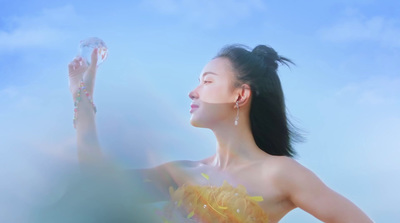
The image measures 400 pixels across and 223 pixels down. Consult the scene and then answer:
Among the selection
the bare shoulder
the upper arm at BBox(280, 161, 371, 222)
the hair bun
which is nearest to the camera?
A: the upper arm at BBox(280, 161, 371, 222)

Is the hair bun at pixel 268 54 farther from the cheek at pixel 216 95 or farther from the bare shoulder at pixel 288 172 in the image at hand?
the bare shoulder at pixel 288 172

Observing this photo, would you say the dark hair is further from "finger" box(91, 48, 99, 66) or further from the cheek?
"finger" box(91, 48, 99, 66)

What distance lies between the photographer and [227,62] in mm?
3229

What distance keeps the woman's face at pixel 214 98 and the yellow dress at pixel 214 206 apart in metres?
0.31

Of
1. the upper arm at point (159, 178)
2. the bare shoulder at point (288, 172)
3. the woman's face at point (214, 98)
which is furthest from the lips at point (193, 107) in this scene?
the bare shoulder at point (288, 172)

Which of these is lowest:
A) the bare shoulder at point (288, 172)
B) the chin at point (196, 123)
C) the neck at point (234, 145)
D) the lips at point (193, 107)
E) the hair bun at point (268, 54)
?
the bare shoulder at point (288, 172)

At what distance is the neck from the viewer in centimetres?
308

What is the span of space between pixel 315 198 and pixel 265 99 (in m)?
0.67

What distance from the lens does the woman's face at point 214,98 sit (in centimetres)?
307

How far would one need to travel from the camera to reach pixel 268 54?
10.7 feet

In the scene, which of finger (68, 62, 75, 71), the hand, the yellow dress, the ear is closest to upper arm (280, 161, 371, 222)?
the yellow dress

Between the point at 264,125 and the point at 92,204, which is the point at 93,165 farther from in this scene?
the point at 264,125

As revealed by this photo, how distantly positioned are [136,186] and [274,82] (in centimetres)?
96

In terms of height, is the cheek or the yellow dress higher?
the cheek
